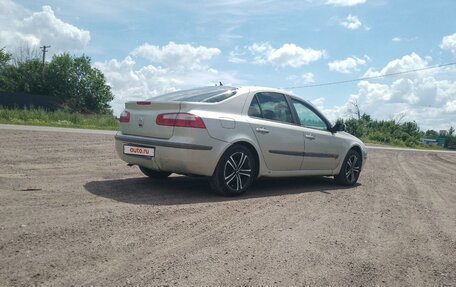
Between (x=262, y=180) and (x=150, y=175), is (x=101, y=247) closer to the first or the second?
(x=150, y=175)

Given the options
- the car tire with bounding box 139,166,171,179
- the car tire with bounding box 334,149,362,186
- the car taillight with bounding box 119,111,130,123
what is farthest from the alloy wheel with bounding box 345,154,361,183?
the car taillight with bounding box 119,111,130,123

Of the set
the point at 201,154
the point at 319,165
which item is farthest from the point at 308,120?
the point at 201,154

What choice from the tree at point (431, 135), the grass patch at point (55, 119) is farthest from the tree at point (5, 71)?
the tree at point (431, 135)

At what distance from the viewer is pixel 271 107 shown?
6855 millimetres

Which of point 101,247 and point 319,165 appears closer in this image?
point 101,247

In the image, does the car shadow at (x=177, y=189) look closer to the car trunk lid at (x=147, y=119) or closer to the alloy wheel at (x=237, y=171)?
the alloy wheel at (x=237, y=171)

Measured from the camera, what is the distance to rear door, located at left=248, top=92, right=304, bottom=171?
645 cm

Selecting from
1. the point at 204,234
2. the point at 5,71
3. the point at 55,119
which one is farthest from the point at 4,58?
the point at 204,234

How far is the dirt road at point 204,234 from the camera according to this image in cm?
329

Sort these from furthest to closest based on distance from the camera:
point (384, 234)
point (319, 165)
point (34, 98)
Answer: point (34, 98), point (319, 165), point (384, 234)

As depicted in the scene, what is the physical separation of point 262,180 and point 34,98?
4393cm

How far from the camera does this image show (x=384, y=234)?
15.9 feet

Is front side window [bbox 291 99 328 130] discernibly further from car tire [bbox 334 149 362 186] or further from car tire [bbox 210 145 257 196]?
car tire [bbox 210 145 257 196]

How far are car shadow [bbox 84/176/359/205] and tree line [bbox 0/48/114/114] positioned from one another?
5918cm
